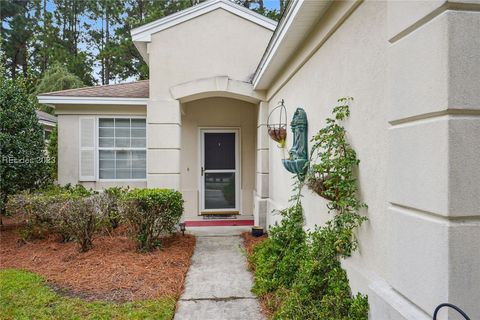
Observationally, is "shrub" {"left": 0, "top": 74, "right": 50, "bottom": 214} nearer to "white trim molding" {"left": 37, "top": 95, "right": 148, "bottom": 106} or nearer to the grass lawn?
"white trim molding" {"left": 37, "top": 95, "right": 148, "bottom": 106}

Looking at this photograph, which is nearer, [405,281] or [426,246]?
[426,246]

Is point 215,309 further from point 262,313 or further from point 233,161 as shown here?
point 233,161

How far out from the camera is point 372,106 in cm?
251

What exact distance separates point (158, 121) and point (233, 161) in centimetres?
260

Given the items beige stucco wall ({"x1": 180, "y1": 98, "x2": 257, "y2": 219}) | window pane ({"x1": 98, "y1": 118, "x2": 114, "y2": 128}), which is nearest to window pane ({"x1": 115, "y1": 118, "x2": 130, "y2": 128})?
window pane ({"x1": 98, "y1": 118, "x2": 114, "y2": 128})

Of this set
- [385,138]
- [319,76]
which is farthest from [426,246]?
[319,76]

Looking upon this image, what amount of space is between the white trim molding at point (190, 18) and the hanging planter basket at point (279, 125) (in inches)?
84.5

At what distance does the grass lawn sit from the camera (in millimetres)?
3408

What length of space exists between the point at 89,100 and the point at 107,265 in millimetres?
4409

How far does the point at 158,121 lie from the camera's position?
21.9 ft

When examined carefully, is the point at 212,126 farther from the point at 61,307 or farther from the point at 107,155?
the point at 61,307

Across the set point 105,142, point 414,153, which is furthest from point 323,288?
point 105,142

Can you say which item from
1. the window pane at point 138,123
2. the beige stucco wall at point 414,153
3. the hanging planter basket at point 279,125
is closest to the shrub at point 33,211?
the window pane at point 138,123

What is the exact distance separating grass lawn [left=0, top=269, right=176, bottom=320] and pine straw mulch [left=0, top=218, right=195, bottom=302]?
0.17 metres
